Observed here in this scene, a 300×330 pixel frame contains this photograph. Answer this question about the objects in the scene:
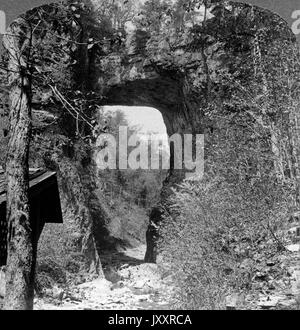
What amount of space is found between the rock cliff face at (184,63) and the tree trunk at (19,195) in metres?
8.57

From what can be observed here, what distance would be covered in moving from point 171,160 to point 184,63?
4870mm

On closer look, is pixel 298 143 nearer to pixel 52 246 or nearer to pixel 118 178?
pixel 52 246

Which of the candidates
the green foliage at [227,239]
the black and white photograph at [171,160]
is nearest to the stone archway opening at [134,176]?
the black and white photograph at [171,160]

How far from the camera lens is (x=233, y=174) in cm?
827

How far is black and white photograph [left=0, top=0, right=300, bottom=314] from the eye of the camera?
15.6ft

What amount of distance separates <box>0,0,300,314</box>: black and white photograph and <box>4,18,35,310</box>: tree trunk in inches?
0.5

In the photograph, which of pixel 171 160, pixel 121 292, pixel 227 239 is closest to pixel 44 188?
pixel 227 239

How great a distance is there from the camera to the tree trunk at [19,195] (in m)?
4.43

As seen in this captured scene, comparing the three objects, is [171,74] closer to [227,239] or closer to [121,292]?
[121,292]

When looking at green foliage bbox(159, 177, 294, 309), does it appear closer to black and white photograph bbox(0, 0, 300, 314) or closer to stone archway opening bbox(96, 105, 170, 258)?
black and white photograph bbox(0, 0, 300, 314)

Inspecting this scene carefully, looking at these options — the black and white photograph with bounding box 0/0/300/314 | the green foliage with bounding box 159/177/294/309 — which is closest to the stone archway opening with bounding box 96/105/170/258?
the black and white photograph with bounding box 0/0/300/314

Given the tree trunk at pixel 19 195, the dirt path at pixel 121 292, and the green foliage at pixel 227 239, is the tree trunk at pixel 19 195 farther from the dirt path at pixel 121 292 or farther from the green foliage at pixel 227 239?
the dirt path at pixel 121 292

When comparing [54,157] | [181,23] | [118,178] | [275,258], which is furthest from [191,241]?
[118,178]

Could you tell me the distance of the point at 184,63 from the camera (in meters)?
15.5
